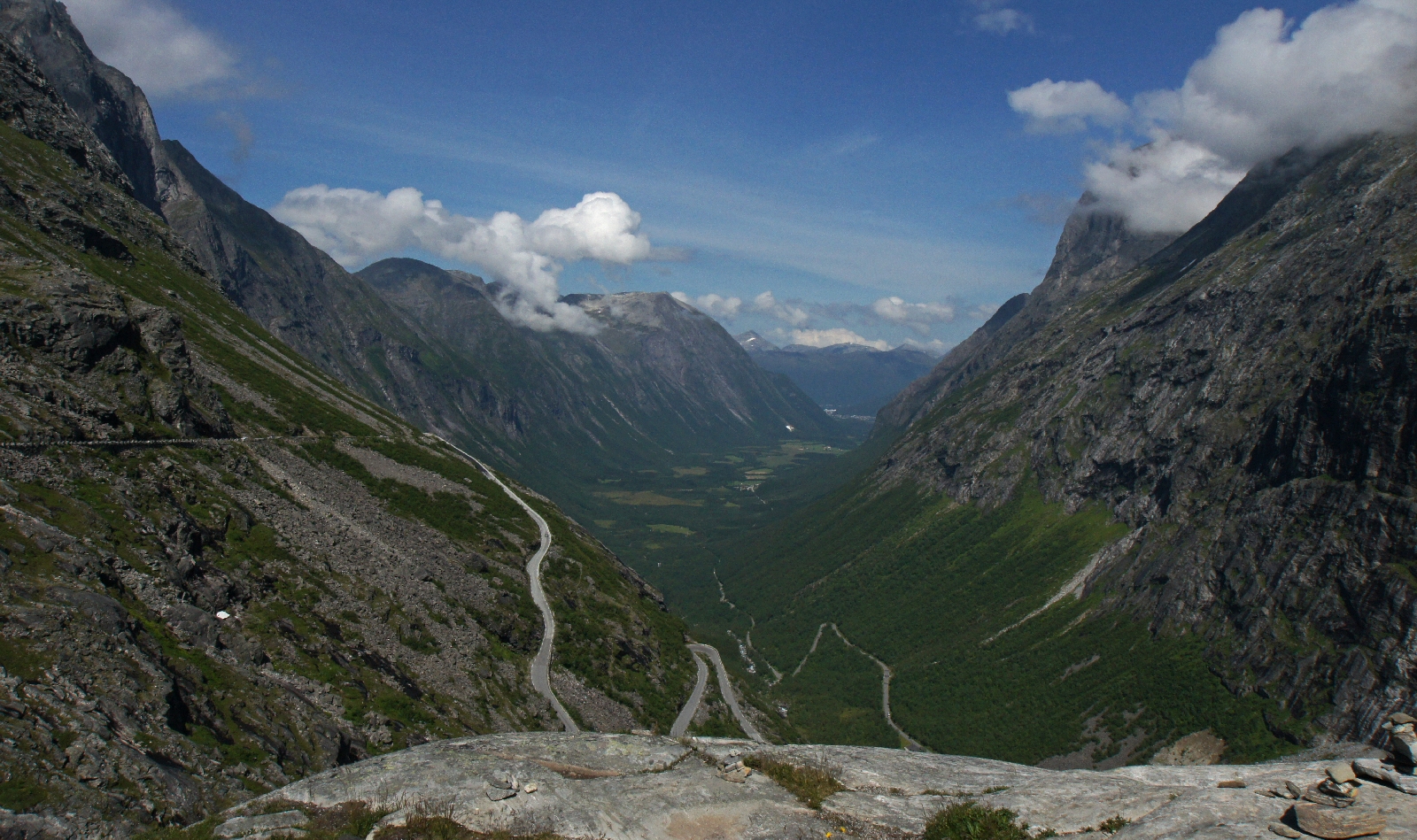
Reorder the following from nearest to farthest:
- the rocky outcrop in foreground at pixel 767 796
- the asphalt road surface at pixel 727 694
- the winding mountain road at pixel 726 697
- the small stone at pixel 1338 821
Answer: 1. the small stone at pixel 1338 821
2. the rocky outcrop in foreground at pixel 767 796
3. the winding mountain road at pixel 726 697
4. the asphalt road surface at pixel 727 694

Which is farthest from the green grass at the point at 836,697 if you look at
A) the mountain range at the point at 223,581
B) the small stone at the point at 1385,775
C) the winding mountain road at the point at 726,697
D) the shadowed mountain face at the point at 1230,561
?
the small stone at the point at 1385,775

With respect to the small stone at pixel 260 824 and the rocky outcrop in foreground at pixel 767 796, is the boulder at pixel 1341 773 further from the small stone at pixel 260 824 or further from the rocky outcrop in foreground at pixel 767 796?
the small stone at pixel 260 824

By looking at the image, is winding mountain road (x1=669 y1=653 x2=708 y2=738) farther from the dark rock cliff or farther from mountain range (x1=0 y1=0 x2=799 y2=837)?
the dark rock cliff

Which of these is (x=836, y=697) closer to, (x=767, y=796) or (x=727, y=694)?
(x=727, y=694)

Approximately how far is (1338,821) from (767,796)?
49.2 feet

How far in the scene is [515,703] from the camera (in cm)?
6581

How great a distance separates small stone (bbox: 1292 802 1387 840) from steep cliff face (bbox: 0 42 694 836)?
35.1m

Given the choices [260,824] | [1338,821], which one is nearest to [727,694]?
[260,824]

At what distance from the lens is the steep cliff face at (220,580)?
28.7 metres

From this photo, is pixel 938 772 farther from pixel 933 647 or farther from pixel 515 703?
pixel 933 647

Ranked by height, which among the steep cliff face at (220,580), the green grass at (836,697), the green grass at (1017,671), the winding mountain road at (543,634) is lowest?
the green grass at (836,697)

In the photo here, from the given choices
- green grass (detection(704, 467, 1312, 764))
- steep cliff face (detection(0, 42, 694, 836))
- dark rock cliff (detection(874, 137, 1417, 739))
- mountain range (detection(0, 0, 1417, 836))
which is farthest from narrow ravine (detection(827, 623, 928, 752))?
steep cliff face (detection(0, 42, 694, 836))

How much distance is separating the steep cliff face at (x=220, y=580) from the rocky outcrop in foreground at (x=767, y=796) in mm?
10030

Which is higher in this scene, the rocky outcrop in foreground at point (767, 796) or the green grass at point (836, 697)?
the rocky outcrop in foreground at point (767, 796)
